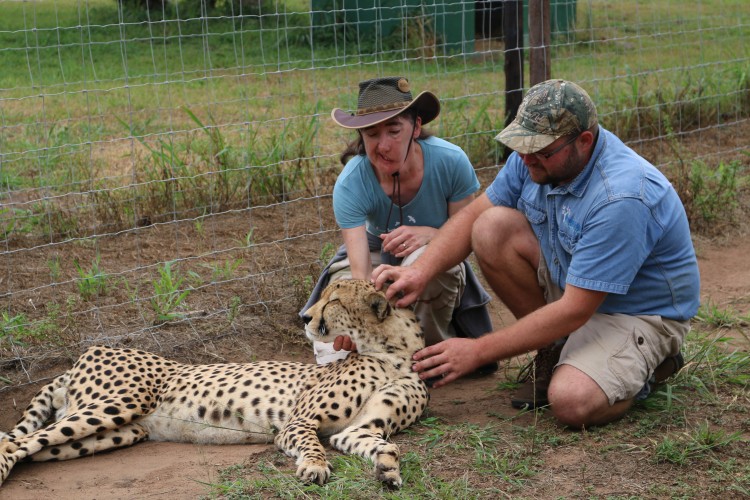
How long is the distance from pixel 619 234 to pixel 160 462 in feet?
5.49

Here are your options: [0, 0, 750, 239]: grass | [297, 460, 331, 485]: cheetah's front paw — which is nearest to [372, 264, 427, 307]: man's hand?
[297, 460, 331, 485]: cheetah's front paw

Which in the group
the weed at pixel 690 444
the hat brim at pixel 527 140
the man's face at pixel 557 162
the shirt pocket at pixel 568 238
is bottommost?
the weed at pixel 690 444

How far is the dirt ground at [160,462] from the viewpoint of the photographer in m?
3.00

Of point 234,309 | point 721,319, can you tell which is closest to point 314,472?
point 234,309

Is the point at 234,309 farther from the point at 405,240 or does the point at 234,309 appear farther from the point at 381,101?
the point at 381,101

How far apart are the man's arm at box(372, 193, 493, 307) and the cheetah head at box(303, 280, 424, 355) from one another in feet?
0.21

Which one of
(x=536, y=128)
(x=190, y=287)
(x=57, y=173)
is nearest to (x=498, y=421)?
(x=536, y=128)

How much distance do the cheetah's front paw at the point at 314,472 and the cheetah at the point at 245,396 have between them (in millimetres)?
274

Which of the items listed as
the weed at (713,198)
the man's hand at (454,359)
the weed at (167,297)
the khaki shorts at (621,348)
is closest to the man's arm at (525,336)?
the man's hand at (454,359)

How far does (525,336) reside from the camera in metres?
3.14

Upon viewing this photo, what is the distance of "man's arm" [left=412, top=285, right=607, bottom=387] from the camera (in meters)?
3.09

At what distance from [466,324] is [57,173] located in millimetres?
2933

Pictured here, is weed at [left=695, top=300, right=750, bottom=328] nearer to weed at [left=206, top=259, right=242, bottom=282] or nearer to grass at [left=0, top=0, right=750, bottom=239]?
grass at [left=0, top=0, right=750, bottom=239]

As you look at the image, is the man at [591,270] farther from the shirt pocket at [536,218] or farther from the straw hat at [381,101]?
the straw hat at [381,101]
